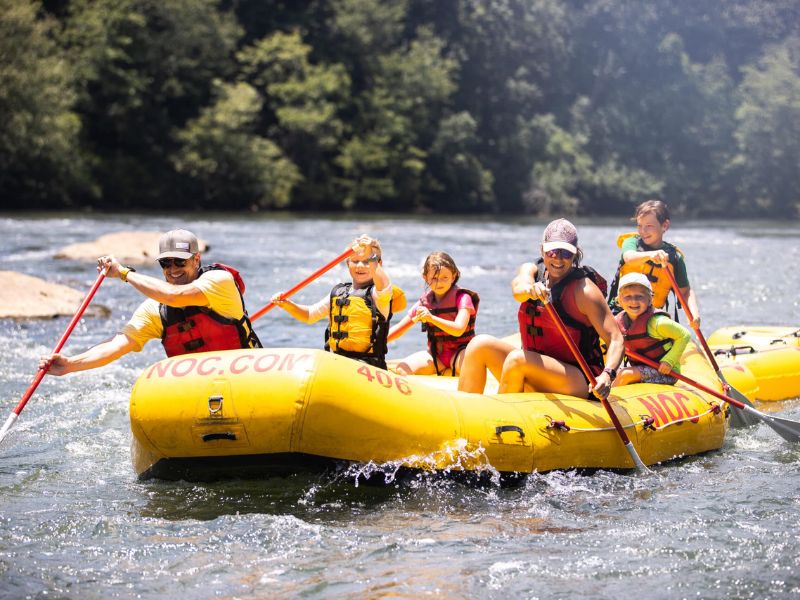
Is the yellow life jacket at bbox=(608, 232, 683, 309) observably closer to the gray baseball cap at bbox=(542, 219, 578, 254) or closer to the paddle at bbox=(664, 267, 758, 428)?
the paddle at bbox=(664, 267, 758, 428)

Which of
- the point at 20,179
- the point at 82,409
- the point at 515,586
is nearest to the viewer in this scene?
the point at 515,586

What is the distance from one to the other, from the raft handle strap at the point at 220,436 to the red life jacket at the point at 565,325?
1.52 metres

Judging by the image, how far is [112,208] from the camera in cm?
2706

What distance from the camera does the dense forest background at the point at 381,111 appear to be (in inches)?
1042

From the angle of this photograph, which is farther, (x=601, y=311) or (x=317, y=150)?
(x=317, y=150)

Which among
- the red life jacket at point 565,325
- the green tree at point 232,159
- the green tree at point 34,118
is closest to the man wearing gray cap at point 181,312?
the red life jacket at point 565,325

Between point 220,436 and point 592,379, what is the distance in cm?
173

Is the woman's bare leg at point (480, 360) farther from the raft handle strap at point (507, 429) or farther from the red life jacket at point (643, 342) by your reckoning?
the red life jacket at point (643, 342)

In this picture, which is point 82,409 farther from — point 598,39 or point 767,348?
point 598,39

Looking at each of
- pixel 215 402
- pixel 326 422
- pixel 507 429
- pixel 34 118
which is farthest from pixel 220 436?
pixel 34 118

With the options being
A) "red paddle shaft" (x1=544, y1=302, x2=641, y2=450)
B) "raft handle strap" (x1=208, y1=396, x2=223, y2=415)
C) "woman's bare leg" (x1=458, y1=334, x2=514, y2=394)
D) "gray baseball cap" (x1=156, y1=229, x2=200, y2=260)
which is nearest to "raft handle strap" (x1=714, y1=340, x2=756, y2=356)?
"red paddle shaft" (x1=544, y1=302, x2=641, y2=450)

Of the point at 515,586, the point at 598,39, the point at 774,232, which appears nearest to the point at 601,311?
the point at 515,586

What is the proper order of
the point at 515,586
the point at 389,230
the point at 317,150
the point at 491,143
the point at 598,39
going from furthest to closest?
the point at 598,39
the point at 491,143
the point at 317,150
the point at 389,230
the point at 515,586

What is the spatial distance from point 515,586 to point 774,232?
964 inches
